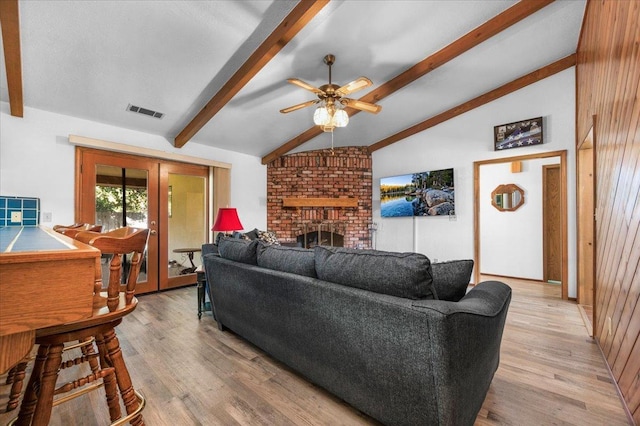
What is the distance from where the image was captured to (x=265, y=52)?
264cm

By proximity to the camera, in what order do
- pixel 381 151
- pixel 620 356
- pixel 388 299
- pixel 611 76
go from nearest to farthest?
1. pixel 388 299
2. pixel 620 356
3. pixel 611 76
4. pixel 381 151

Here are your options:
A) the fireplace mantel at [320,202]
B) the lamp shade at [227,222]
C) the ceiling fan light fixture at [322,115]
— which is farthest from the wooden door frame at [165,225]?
the ceiling fan light fixture at [322,115]

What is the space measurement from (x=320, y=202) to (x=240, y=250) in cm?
344

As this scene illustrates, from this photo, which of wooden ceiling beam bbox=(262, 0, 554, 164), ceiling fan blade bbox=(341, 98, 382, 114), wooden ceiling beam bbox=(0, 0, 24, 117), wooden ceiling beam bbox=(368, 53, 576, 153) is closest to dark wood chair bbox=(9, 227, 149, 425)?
wooden ceiling beam bbox=(0, 0, 24, 117)

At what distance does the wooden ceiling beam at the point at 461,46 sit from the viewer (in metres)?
2.76

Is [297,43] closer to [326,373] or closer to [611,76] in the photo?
[611,76]

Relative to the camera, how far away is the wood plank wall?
1440mm

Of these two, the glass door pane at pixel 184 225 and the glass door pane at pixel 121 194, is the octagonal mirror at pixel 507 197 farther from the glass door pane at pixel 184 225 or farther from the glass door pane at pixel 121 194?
the glass door pane at pixel 121 194

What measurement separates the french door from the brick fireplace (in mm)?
1427

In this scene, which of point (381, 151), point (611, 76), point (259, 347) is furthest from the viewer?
point (381, 151)

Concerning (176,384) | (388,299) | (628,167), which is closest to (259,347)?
(176,384)

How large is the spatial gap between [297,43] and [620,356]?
3.44 m

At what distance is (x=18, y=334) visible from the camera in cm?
62

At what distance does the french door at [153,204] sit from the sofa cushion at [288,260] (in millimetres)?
2709
